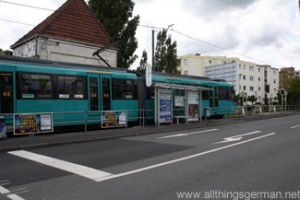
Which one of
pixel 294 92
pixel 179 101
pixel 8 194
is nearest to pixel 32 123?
pixel 8 194

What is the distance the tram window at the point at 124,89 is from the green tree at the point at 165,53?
25.1 metres

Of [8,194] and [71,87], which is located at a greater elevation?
[71,87]

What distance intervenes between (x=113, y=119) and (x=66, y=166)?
25.4 ft

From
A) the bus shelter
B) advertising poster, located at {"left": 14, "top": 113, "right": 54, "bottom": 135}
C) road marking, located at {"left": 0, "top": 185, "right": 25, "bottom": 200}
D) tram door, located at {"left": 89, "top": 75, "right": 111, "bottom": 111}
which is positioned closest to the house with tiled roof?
tram door, located at {"left": 89, "top": 75, "right": 111, "bottom": 111}

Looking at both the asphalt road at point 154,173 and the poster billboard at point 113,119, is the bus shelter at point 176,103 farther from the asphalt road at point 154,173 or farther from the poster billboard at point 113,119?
the asphalt road at point 154,173

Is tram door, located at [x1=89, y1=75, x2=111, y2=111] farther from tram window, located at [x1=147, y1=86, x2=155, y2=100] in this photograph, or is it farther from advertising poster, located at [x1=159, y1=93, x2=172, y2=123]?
advertising poster, located at [x1=159, y1=93, x2=172, y2=123]

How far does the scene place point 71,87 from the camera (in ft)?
45.4

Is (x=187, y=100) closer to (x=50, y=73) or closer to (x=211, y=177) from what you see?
(x=50, y=73)

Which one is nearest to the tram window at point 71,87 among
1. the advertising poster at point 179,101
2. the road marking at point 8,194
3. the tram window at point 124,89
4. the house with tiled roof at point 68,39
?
the tram window at point 124,89

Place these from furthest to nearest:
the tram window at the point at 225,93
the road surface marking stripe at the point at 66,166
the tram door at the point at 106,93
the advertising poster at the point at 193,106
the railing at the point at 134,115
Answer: the tram window at the point at 225,93 < the advertising poster at the point at 193,106 < the tram door at the point at 106,93 < the railing at the point at 134,115 < the road surface marking stripe at the point at 66,166

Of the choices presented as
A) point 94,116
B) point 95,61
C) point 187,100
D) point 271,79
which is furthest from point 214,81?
point 271,79

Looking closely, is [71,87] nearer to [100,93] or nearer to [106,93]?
[100,93]

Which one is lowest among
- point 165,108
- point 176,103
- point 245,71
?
point 165,108

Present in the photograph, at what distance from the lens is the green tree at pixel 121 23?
3081 centimetres
